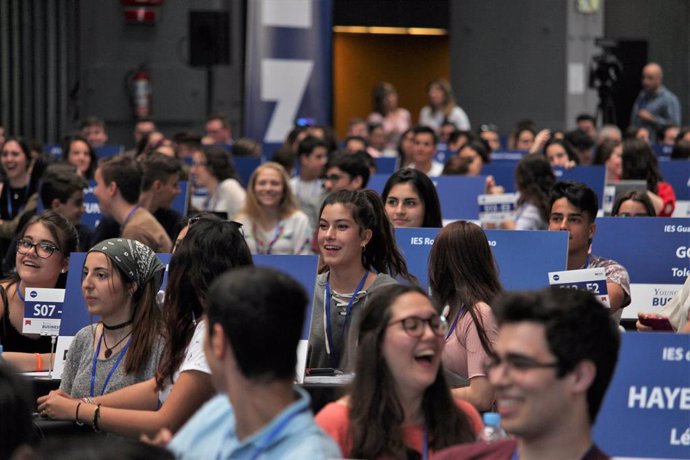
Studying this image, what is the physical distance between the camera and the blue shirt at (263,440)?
3.52 metres

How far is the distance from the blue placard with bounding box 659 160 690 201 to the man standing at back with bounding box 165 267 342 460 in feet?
30.6

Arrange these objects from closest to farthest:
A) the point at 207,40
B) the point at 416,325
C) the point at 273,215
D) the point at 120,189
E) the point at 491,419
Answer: the point at 491,419 → the point at 416,325 → the point at 120,189 → the point at 273,215 → the point at 207,40

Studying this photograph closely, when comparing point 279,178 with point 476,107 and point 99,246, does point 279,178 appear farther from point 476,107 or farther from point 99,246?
point 476,107

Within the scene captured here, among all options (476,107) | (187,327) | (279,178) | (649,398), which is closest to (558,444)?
(649,398)

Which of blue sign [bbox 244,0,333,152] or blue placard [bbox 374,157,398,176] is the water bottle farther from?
blue sign [bbox 244,0,333,152]

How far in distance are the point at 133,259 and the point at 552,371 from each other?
9.35 ft

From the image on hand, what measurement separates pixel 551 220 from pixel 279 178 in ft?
12.3

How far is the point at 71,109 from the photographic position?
77.9 ft

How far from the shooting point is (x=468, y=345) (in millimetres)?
5910

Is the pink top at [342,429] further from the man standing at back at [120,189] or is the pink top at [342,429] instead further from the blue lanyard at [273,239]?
the blue lanyard at [273,239]

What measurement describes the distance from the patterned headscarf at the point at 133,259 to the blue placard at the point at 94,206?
4.73m

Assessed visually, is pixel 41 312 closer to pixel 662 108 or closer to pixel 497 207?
pixel 497 207

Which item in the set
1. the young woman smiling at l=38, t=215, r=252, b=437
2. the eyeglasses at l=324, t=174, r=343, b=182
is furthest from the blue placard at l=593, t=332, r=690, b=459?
the eyeglasses at l=324, t=174, r=343, b=182

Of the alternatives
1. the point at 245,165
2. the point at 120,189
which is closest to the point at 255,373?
the point at 120,189
